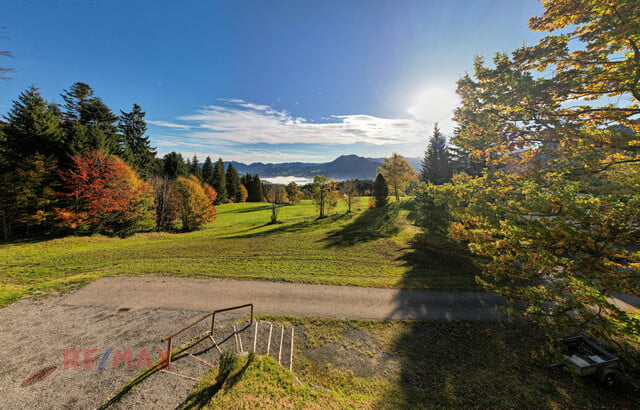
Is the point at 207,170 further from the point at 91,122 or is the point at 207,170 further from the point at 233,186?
the point at 91,122

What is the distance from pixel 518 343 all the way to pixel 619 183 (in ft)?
22.8

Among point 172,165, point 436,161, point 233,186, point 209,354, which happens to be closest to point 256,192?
point 233,186

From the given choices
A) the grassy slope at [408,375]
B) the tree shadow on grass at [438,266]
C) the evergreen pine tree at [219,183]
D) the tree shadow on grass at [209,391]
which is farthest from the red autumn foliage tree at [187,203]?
the tree shadow on grass at [209,391]

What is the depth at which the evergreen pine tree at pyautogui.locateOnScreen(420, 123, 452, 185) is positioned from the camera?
26141 millimetres

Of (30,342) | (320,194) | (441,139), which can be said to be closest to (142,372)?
(30,342)

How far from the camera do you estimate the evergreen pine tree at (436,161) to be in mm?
26141

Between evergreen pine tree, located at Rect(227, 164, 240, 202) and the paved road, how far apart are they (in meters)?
64.4

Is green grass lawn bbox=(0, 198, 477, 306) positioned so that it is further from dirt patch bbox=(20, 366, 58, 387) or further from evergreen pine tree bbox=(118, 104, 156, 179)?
evergreen pine tree bbox=(118, 104, 156, 179)

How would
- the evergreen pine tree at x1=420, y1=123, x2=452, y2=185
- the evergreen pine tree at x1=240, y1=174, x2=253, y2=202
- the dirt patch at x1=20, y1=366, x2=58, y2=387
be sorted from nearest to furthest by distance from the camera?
the dirt patch at x1=20, y1=366, x2=58, y2=387
the evergreen pine tree at x1=420, y1=123, x2=452, y2=185
the evergreen pine tree at x1=240, y1=174, x2=253, y2=202

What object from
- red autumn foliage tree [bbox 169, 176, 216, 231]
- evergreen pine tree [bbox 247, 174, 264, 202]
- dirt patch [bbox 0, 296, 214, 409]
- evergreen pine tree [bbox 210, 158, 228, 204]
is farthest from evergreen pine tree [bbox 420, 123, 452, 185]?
evergreen pine tree [bbox 247, 174, 264, 202]

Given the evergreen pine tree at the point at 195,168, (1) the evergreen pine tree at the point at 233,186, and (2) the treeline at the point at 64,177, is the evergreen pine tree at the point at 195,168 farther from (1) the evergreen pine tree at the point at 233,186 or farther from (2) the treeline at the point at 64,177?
(2) the treeline at the point at 64,177

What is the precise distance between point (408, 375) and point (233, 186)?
76.1 m

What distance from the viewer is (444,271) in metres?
15.2

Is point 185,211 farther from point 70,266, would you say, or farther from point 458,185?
point 458,185
